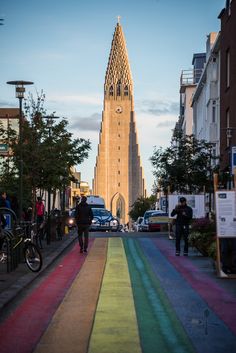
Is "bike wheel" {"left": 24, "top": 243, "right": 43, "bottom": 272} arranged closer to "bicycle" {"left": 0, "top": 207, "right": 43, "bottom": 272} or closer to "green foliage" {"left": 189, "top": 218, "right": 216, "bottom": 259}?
"bicycle" {"left": 0, "top": 207, "right": 43, "bottom": 272}

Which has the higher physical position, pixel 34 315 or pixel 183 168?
pixel 183 168

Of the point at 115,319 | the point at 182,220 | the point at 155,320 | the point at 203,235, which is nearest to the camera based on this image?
the point at 155,320

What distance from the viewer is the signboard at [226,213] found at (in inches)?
656

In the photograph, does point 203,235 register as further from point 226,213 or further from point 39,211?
point 39,211

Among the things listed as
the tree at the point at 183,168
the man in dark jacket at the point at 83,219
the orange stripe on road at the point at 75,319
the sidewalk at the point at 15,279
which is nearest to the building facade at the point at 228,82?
the tree at the point at 183,168

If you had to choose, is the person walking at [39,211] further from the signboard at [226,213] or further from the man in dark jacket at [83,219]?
the signboard at [226,213]

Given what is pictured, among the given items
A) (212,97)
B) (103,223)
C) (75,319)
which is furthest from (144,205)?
(75,319)

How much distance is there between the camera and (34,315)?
10.5m

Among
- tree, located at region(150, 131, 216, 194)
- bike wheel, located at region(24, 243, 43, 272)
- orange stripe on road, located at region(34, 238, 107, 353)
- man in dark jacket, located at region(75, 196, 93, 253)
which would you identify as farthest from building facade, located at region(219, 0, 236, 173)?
orange stripe on road, located at region(34, 238, 107, 353)

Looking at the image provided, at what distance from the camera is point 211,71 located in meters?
56.4

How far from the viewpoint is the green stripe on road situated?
322 inches

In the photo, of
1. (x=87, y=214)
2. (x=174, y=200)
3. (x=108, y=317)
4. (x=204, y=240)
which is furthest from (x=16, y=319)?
(x=174, y=200)

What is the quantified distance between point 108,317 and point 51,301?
79.9 inches

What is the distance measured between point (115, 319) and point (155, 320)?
55cm
